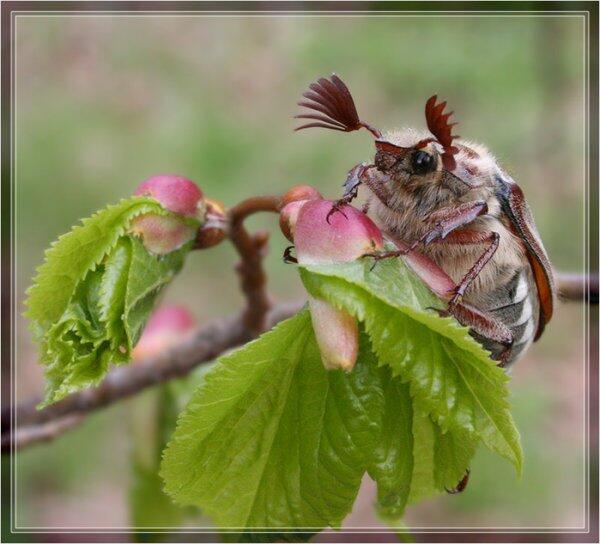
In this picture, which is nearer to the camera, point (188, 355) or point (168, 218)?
point (168, 218)

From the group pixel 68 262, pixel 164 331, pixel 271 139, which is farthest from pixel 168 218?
pixel 271 139

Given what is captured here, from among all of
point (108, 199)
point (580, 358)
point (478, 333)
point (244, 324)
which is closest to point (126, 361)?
point (478, 333)

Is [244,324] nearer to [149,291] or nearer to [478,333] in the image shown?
[149,291]

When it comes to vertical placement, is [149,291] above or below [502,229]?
below

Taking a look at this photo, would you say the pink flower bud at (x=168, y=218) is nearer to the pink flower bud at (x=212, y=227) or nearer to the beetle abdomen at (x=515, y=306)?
the pink flower bud at (x=212, y=227)

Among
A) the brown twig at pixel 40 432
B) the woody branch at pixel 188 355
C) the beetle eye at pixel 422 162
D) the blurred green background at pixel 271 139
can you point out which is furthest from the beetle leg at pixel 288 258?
the blurred green background at pixel 271 139

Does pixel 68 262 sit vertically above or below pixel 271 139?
below

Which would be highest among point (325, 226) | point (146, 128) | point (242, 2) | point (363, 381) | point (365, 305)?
point (242, 2)

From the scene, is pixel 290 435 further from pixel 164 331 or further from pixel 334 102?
pixel 164 331
